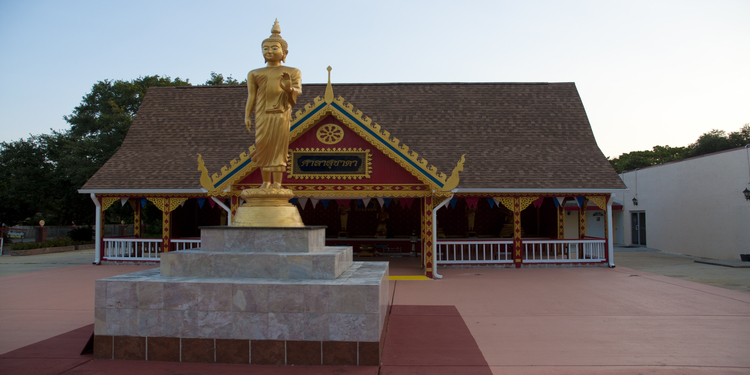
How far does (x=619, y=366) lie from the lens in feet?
17.8

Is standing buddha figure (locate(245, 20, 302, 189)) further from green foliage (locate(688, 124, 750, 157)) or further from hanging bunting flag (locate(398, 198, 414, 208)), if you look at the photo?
green foliage (locate(688, 124, 750, 157))

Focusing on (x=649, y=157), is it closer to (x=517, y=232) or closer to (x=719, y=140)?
(x=719, y=140)

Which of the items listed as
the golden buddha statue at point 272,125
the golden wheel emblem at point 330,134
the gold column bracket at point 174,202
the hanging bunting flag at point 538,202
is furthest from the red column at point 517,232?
the gold column bracket at point 174,202

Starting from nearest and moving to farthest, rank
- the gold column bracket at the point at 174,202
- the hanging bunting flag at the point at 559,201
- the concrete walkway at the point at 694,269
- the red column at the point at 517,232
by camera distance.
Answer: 1. the concrete walkway at the point at 694,269
2. the red column at the point at 517,232
3. the hanging bunting flag at the point at 559,201
4. the gold column bracket at the point at 174,202

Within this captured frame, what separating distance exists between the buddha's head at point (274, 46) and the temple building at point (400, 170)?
4634 mm

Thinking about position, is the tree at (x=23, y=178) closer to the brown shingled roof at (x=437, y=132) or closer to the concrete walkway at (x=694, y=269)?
the brown shingled roof at (x=437, y=132)

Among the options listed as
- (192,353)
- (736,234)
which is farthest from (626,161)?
(192,353)

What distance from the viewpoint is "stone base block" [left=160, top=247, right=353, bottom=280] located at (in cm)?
591

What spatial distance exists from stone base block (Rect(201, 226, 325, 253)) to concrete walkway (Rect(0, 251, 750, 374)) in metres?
2.07

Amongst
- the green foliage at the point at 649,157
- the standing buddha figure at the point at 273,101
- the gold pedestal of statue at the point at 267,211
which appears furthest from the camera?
the green foliage at the point at 649,157

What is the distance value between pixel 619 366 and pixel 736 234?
53.1 ft

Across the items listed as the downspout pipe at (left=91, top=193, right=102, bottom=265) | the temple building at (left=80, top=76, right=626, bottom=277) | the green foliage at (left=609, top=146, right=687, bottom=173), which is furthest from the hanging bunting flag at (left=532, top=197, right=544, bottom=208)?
the green foliage at (left=609, top=146, right=687, bottom=173)

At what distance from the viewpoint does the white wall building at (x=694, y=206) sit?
17188 mm

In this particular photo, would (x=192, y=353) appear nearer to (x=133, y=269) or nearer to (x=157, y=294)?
(x=157, y=294)
